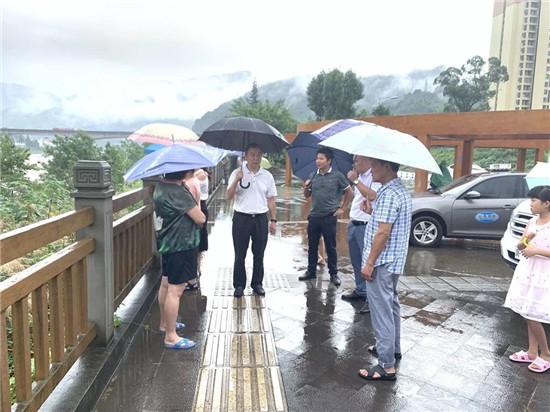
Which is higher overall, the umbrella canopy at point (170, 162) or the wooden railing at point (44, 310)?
the umbrella canopy at point (170, 162)

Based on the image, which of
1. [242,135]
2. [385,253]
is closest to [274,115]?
[242,135]

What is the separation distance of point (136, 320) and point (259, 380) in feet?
4.87

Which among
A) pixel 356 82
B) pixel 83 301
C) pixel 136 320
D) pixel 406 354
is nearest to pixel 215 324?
pixel 136 320

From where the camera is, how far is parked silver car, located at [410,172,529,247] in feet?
25.1

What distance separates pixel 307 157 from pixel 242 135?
114cm

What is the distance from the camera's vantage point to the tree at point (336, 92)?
51250mm

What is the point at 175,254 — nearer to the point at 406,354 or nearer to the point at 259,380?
the point at 259,380

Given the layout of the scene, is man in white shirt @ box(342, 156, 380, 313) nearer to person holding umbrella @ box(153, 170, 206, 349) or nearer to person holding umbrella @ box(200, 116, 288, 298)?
person holding umbrella @ box(200, 116, 288, 298)

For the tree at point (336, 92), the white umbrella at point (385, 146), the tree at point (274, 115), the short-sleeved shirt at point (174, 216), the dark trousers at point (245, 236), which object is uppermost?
the tree at point (336, 92)

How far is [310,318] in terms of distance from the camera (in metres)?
4.22

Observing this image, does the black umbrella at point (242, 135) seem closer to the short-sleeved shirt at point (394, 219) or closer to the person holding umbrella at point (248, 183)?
the person holding umbrella at point (248, 183)

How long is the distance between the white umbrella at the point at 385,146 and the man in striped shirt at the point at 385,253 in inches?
4.6

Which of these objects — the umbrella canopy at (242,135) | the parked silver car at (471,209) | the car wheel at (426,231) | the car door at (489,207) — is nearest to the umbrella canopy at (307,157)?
the umbrella canopy at (242,135)

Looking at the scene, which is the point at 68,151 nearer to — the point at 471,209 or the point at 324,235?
the point at 471,209
